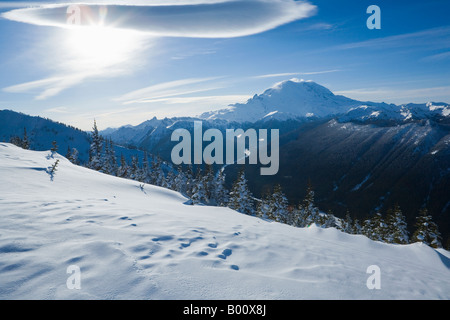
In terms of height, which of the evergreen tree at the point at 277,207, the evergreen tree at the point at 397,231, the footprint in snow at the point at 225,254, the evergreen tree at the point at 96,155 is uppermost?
the evergreen tree at the point at 96,155

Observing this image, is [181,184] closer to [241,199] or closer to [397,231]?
[241,199]

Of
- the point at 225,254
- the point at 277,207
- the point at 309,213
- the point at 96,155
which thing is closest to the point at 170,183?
the point at 96,155

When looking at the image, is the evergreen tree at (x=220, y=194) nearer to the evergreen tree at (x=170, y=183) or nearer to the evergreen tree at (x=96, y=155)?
the evergreen tree at (x=170, y=183)

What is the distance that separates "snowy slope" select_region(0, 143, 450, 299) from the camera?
381 centimetres

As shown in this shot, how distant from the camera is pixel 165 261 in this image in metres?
4.82

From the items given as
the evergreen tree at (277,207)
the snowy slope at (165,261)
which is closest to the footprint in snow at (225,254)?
the snowy slope at (165,261)

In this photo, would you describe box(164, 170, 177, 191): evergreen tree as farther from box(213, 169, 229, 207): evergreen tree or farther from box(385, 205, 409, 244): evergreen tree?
box(385, 205, 409, 244): evergreen tree

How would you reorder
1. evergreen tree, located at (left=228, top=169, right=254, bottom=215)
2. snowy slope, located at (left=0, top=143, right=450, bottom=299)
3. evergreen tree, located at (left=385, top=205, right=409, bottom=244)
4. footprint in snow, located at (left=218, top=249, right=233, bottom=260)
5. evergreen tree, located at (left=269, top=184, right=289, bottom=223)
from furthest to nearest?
evergreen tree, located at (left=228, top=169, right=254, bottom=215), evergreen tree, located at (left=269, top=184, right=289, bottom=223), evergreen tree, located at (left=385, top=205, right=409, bottom=244), footprint in snow, located at (left=218, top=249, right=233, bottom=260), snowy slope, located at (left=0, top=143, right=450, bottom=299)

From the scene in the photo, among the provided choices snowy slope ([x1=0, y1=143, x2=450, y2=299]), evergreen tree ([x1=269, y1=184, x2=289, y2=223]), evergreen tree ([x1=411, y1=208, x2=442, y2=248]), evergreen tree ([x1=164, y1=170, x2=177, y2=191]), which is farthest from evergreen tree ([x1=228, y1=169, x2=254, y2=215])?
snowy slope ([x1=0, y1=143, x2=450, y2=299])

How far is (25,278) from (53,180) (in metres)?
10.5

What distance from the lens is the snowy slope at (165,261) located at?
381 centimetres

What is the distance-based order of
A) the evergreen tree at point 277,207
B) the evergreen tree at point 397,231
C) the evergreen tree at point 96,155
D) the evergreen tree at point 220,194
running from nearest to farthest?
the evergreen tree at point 397,231, the evergreen tree at point 277,207, the evergreen tree at point 96,155, the evergreen tree at point 220,194

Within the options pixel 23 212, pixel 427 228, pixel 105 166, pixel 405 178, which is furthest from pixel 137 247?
pixel 405 178
